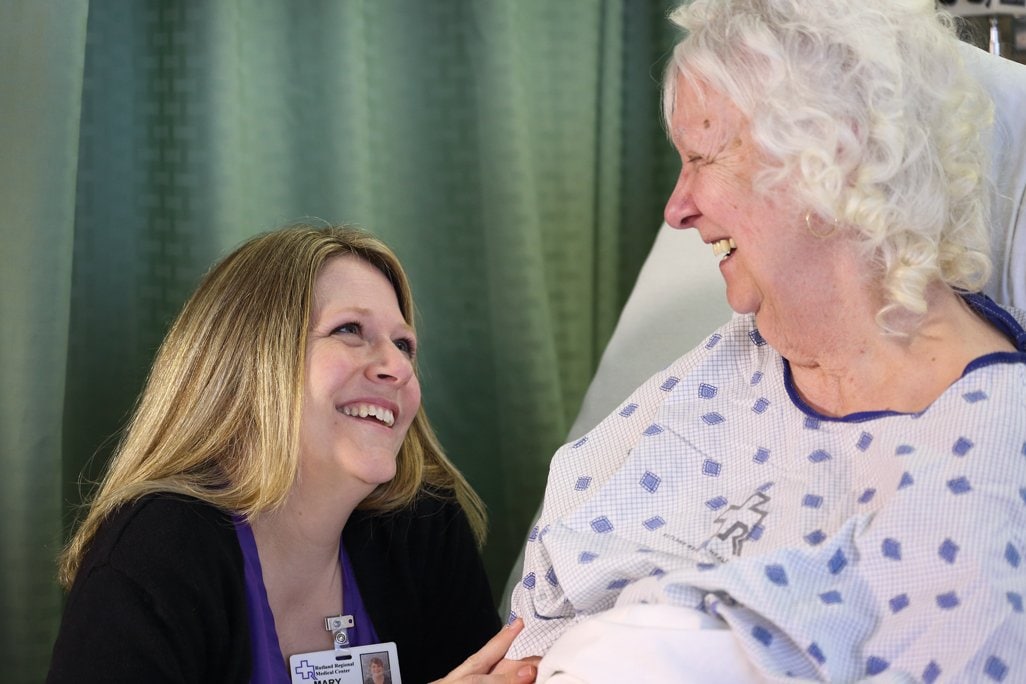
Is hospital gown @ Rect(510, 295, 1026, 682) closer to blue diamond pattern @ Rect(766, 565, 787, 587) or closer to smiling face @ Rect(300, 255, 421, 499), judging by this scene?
blue diamond pattern @ Rect(766, 565, 787, 587)

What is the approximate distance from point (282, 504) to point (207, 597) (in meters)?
0.21

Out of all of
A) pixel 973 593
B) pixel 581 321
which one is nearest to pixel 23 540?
pixel 581 321

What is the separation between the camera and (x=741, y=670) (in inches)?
43.0

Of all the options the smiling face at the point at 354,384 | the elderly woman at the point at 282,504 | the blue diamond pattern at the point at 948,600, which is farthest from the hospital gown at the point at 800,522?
the smiling face at the point at 354,384

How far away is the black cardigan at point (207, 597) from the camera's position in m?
1.44

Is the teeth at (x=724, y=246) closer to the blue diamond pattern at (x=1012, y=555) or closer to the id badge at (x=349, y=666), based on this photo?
the blue diamond pattern at (x=1012, y=555)

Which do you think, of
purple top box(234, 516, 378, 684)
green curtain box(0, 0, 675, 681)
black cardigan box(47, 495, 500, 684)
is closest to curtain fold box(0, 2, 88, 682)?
green curtain box(0, 0, 675, 681)

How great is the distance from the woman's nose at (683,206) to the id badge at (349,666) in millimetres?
803

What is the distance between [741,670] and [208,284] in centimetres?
108

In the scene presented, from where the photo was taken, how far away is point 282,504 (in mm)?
1711

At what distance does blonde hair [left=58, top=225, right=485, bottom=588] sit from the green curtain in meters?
0.30

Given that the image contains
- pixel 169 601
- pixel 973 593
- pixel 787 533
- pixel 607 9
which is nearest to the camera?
pixel 973 593

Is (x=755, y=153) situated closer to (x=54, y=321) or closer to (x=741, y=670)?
(x=741, y=670)

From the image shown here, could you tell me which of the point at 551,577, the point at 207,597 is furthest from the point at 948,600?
the point at 207,597
